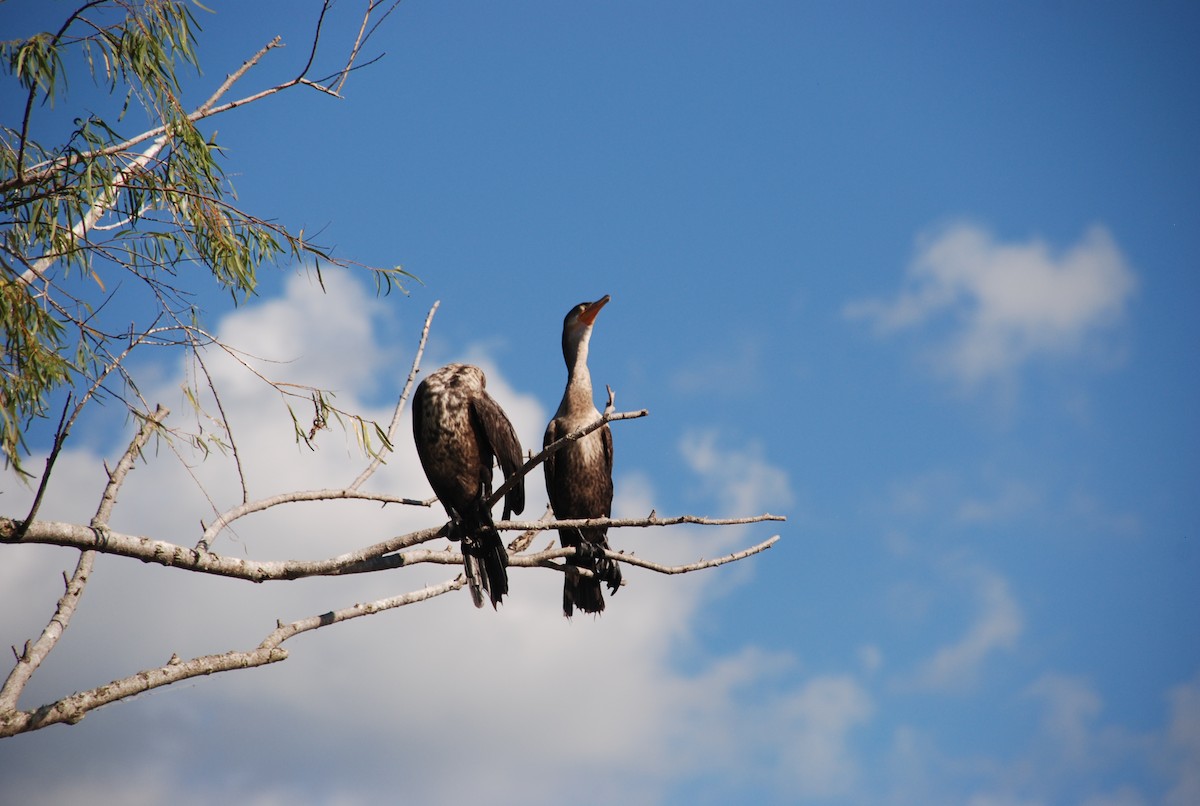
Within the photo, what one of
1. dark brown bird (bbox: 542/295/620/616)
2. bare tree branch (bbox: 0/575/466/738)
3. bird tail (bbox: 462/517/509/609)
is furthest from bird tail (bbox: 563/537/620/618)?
bare tree branch (bbox: 0/575/466/738)

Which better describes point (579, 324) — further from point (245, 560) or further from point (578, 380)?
point (245, 560)

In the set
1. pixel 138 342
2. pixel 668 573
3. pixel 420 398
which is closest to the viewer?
pixel 138 342

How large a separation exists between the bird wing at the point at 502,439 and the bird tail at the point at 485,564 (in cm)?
36

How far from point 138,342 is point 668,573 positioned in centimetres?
213

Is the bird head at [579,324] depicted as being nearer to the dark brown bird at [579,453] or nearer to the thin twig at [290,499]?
the dark brown bird at [579,453]

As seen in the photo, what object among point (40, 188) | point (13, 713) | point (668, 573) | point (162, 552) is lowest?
point (13, 713)

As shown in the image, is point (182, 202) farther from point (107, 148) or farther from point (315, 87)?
point (315, 87)

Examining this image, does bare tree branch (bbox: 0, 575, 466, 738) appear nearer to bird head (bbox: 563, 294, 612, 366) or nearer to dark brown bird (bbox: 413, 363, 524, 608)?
dark brown bird (bbox: 413, 363, 524, 608)

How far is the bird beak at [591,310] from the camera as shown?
6.28 m

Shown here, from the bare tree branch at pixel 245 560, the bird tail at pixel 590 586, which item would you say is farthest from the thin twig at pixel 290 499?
the bird tail at pixel 590 586

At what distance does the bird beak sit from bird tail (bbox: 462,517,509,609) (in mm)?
1826

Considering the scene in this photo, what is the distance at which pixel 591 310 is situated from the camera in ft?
20.6

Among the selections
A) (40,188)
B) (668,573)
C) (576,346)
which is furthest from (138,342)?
(576,346)

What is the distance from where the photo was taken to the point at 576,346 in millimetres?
6320
